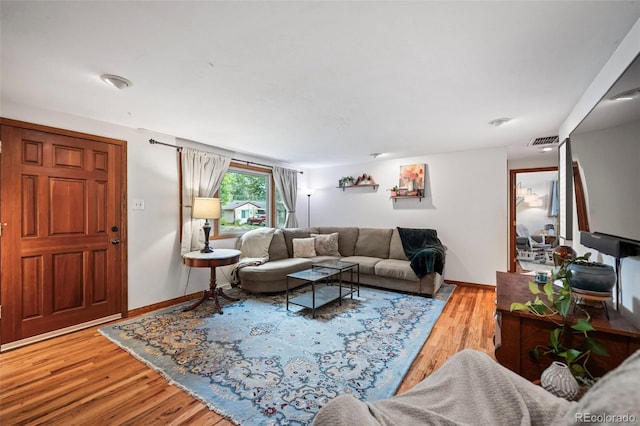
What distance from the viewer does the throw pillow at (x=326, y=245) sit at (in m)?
4.95

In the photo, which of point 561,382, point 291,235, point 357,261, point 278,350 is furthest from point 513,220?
point 278,350

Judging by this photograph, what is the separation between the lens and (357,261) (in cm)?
448

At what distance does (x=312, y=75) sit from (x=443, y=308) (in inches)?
123

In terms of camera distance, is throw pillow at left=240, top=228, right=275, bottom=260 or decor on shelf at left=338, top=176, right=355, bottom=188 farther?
decor on shelf at left=338, top=176, right=355, bottom=188

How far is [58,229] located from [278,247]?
8.93 feet

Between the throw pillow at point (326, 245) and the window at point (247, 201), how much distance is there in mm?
Answer: 1015

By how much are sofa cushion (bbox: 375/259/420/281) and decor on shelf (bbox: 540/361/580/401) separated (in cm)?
243

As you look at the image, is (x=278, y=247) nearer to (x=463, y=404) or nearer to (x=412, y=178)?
(x=412, y=178)

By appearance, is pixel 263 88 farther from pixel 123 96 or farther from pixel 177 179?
pixel 177 179

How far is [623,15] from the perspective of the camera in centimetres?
137

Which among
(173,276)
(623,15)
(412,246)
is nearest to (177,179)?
(173,276)

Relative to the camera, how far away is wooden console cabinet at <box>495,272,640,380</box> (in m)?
1.48

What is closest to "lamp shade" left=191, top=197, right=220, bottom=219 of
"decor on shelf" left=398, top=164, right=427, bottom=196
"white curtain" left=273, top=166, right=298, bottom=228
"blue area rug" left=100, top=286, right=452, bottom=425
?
"blue area rug" left=100, top=286, right=452, bottom=425

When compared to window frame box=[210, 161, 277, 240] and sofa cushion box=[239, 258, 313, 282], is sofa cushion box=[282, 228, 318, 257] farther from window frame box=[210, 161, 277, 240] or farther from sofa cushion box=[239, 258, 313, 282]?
sofa cushion box=[239, 258, 313, 282]
